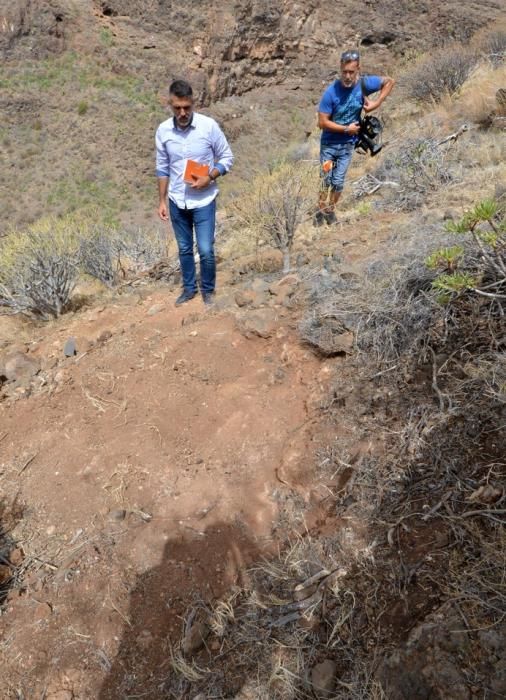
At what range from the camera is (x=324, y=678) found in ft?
4.39

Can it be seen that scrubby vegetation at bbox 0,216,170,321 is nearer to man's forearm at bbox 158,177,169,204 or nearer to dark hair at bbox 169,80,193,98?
man's forearm at bbox 158,177,169,204

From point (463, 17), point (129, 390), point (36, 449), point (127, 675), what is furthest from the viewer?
point (463, 17)

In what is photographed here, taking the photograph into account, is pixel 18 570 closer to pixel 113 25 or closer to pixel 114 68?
pixel 114 68

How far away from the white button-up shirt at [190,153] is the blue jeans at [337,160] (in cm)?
150

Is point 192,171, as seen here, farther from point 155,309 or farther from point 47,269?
point 47,269

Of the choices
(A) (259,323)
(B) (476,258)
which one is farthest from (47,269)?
(B) (476,258)

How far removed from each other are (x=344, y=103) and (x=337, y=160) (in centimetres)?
49

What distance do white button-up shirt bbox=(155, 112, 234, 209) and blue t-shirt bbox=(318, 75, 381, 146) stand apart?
1.45 meters

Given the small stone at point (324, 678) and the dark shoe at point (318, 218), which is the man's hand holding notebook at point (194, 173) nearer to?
the dark shoe at point (318, 218)

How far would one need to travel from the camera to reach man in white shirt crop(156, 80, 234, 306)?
9.84 feet

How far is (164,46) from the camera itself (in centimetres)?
2302

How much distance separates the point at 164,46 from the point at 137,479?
87.8 feet

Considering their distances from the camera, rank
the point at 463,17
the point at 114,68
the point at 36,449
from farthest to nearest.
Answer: the point at 114,68 → the point at 463,17 → the point at 36,449

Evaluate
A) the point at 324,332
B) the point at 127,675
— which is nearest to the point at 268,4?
the point at 324,332
